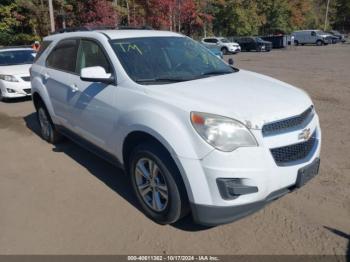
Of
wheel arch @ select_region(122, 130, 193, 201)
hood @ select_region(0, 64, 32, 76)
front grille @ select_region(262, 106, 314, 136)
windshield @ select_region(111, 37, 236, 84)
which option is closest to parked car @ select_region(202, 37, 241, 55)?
hood @ select_region(0, 64, 32, 76)

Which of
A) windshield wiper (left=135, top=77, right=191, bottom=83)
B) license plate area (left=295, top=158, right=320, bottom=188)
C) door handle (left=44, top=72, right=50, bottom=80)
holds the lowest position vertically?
license plate area (left=295, top=158, right=320, bottom=188)

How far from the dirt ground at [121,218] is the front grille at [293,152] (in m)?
0.69

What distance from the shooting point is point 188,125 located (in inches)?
115

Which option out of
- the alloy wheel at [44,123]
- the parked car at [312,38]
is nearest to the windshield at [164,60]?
the alloy wheel at [44,123]

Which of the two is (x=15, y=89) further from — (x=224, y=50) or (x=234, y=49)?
(x=234, y=49)

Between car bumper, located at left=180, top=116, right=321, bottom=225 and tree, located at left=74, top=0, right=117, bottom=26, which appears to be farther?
tree, located at left=74, top=0, right=117, bottom=26

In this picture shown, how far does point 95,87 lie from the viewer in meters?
4.04

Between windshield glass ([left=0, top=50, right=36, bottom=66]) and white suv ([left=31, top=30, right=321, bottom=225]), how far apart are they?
22.4 feet

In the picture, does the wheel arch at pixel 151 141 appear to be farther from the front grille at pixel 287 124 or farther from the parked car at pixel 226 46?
the parked car at pixel 226 46

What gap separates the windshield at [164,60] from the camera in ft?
12.2

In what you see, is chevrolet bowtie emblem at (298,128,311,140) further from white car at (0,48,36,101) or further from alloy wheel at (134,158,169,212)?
white car at (0,48,36,101)

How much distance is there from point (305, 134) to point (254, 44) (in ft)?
113

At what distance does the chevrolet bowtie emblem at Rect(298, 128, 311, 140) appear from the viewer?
3117 mm

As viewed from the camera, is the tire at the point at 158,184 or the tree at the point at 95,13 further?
the tree at the point at 95,13
